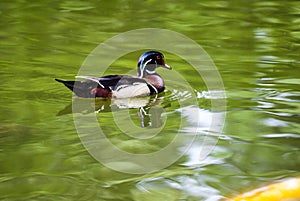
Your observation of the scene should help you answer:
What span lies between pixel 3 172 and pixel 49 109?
4.28 ft

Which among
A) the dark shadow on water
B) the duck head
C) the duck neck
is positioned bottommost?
the dark shadow on water

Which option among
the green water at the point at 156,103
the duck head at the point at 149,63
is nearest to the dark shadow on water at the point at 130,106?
the green water at the point at 156,103

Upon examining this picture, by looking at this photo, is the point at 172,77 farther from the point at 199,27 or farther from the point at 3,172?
the point at 3,172

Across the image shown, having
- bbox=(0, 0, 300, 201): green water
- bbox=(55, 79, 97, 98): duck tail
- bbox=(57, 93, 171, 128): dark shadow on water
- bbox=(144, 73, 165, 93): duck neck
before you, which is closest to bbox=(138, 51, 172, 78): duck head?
bbox=(144, 73, 165, 93): duck neck

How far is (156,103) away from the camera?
19.5 feet

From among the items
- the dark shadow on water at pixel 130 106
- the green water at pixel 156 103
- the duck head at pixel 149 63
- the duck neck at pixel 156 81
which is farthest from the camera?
the duck head at pixel 149 63

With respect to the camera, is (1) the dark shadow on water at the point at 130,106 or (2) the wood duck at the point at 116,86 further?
(2) the wood duck at the point at 116,86

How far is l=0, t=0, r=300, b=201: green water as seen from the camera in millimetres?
4180

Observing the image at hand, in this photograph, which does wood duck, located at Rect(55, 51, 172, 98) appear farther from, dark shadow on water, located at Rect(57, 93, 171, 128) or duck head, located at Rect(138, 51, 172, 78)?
duck head, located at Rect(138, 51, 172, 78)

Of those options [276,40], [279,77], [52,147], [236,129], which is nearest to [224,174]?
[236,129]

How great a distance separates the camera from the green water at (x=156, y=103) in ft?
13.7

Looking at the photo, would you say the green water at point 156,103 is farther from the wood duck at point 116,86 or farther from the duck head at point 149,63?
the duck head at point 149,63

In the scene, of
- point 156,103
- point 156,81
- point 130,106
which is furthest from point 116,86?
point 156,81

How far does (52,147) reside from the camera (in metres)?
4.70
